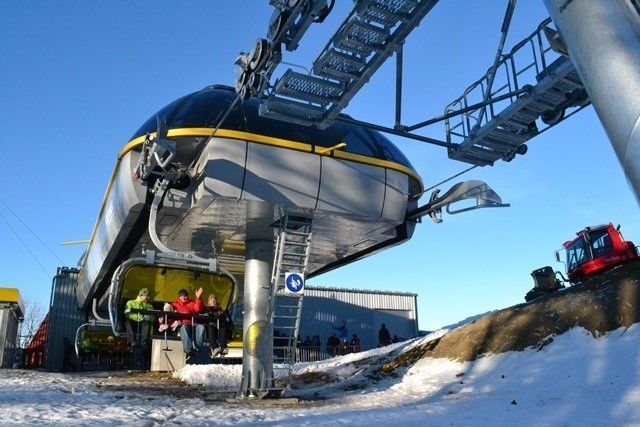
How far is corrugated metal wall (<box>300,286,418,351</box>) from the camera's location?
36.4 metres

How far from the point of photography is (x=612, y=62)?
2.62m

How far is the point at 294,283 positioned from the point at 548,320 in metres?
5.56

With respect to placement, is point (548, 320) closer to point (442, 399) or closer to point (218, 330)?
point (442, 399)

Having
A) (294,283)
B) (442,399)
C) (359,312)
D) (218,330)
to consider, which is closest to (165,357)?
(218,330)

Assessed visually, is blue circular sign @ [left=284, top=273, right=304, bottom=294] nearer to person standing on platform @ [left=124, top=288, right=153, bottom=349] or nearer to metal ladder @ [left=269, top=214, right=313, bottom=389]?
metal ladder @ [left=269, top=214, right=313, bottom=389]

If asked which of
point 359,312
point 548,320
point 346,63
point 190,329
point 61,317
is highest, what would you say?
point 346,63

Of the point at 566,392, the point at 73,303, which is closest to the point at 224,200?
the point at 566,392

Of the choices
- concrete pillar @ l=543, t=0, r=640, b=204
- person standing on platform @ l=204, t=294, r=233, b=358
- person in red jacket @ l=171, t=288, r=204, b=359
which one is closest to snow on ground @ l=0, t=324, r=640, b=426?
person in red jacket @ l=171, t=288, r=204, b=359

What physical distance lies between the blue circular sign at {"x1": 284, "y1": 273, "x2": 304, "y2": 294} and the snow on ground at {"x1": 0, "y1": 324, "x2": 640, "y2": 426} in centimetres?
212

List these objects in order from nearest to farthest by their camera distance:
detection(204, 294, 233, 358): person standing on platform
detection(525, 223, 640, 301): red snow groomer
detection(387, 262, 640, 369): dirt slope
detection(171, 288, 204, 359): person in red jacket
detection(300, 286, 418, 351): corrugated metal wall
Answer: detection(387, 262, 640, 369): dirt slope
detection(171, 288, 204, 359): person in red jacket
detection(204, 294, 233, 358): person standing on platform
detection(525, 223, 640, 301): red snow groomer
detection(300, 286, 418, 351): corrugated metal wall

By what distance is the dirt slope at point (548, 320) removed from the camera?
36.8 feet

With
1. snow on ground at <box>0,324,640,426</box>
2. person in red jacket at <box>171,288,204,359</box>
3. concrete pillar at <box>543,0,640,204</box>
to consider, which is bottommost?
snow on ground at <box>0,324,640,426</box>

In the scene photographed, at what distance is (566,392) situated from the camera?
8797 millimetres

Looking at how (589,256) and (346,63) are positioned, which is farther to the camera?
(589,256)
